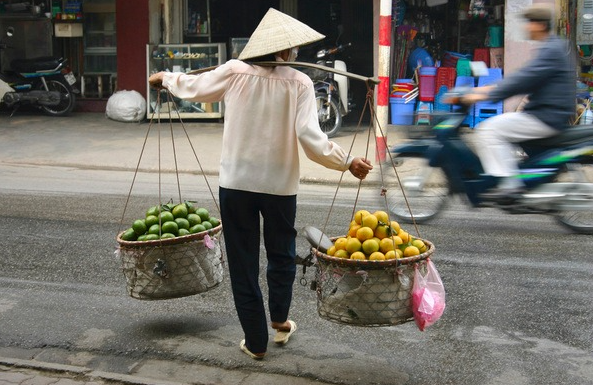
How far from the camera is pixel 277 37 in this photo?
4.80 meters

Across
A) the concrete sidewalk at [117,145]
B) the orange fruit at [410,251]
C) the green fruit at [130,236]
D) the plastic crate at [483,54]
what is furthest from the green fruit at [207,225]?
the plastic crate at [483,54]

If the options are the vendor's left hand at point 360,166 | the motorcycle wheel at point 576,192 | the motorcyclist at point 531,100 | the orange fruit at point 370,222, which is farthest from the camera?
the motorcycle wheel at point 576,192

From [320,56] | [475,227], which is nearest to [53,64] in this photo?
[320,56]

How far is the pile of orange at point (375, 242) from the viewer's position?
471 cm

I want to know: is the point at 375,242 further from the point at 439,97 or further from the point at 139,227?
the point at 439,97

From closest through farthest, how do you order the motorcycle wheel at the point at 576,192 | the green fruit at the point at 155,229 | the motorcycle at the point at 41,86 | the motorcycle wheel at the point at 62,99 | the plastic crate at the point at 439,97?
1. the green fruit at the point at 155,229
2. the motorcycle wheel at the point at 576,192
3. the plastic crate at the point at 439,97
4. the motorcycle at the point at 41,86
5. the motorcycle wheel at the point at 62,99

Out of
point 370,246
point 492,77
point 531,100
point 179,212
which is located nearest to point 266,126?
point 370,246

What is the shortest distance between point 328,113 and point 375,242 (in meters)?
9.56

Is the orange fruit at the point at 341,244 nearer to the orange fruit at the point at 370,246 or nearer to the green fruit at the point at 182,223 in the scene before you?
the orange fruit at the point at 370,246

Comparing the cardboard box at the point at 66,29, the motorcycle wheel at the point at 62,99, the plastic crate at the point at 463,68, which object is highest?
the cardboard box at the point at 66,29

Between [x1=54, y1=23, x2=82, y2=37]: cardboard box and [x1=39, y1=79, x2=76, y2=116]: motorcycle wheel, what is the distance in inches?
43.1

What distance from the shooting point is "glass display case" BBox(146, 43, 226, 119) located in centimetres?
1587

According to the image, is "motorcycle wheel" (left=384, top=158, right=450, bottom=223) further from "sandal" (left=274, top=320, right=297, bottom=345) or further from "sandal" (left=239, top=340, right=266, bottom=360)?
"sandal" (left=239, top=340, right=266, bottom=360)

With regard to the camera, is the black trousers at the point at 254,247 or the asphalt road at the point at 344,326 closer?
the black trousers at the point at 254,247
